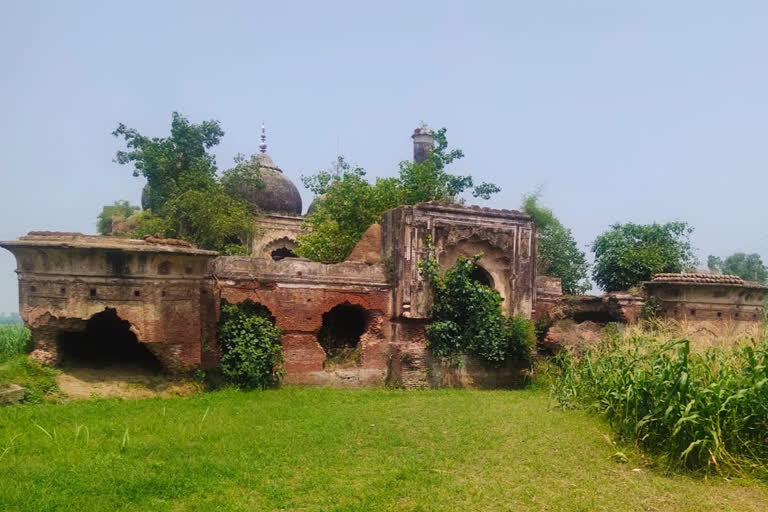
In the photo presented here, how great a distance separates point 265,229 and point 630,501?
1870 cm

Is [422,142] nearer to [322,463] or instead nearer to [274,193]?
[274,193]

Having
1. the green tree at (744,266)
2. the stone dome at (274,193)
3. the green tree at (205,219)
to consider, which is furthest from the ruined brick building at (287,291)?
the green tree at (744,266)

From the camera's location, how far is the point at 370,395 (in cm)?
1164

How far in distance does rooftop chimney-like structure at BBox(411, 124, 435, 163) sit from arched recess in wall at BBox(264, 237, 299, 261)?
240 inches

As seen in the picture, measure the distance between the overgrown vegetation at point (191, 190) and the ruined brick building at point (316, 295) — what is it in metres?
6.00

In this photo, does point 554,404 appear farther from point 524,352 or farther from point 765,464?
point 765,464

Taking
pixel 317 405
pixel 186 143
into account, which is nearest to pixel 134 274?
pixel 317 405

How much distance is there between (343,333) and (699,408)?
966cm

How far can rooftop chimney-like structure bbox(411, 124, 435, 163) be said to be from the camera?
949 inches

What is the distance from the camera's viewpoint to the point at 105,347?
492 inches

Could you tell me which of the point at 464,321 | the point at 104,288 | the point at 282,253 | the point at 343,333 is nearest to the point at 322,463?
the point at 104,288

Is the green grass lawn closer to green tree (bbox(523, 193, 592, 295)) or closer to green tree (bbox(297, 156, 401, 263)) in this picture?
green tree (bbox(297, 156, 401, 263))

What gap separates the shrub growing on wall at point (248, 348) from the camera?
452 inches

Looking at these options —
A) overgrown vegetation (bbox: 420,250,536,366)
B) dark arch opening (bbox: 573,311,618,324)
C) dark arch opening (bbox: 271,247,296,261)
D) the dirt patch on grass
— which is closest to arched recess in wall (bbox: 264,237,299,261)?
dark arch opening (bbox: 271,247,296,261)
